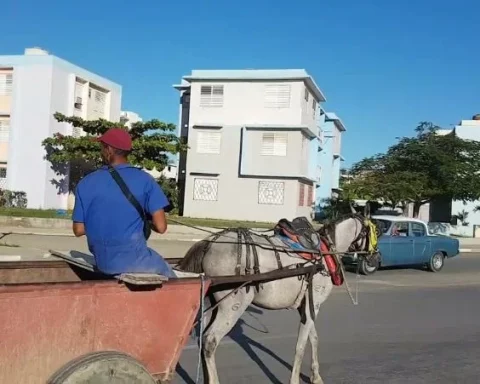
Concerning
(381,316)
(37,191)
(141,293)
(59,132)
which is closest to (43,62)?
(59,132)

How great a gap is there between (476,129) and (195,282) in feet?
151

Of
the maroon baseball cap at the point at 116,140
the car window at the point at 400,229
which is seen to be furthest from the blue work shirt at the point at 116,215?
the car window at the point at 400,229

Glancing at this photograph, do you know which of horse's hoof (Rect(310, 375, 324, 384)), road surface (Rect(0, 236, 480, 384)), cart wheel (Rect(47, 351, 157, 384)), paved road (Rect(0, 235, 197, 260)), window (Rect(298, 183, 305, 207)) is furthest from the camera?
window (Rect(298, 183, 305, 207))

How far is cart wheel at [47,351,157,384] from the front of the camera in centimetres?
330

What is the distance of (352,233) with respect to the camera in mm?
6395

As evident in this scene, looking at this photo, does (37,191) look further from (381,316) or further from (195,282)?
(195,282)

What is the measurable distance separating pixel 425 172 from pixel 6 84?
2506 centimetres

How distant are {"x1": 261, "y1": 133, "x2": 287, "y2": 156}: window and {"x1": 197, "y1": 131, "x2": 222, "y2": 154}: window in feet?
9.69

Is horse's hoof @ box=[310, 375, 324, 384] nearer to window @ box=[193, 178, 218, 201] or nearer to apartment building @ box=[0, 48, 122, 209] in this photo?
apartment building @ box=[0, 48, 122, 209]

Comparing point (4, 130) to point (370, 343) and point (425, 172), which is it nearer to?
point (425, 172)

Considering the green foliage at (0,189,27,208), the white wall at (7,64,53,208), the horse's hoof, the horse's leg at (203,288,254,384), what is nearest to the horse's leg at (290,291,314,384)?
the horse's hoof

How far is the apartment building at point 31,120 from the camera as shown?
32.3 metres

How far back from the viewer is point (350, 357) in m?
7.09

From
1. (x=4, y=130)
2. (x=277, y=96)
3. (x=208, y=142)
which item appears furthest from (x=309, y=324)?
(x=208, y=142)
